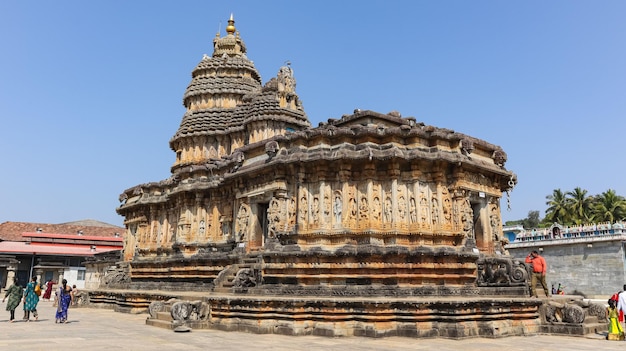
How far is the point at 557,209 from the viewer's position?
64000 mm

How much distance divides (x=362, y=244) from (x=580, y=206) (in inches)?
2207

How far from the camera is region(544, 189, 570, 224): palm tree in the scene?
62.9 meters

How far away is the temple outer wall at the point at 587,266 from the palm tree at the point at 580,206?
82.5 ft

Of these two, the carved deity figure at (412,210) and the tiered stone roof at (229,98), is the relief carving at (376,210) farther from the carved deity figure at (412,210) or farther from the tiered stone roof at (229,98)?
the tiered stone roof at (229,98)

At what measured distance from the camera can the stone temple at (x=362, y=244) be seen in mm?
13055

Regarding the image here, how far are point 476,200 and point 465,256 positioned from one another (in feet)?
11.1

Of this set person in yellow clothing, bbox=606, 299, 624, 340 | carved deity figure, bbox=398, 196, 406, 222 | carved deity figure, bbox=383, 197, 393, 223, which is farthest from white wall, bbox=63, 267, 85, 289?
person in yellow clothing, bbox=606, 299, 624, 340

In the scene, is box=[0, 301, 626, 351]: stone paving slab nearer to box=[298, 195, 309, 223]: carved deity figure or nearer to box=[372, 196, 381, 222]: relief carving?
box=[372, 196, 381, 222]: relief carving

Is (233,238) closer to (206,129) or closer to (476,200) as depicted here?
(476,200)

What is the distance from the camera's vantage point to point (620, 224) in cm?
3559

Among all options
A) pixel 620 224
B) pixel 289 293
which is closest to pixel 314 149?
pixel 289 293

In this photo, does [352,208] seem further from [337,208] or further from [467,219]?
[467,219]

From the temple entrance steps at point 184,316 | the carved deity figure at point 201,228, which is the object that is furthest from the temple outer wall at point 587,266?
the temple entrance steps at point 184,316

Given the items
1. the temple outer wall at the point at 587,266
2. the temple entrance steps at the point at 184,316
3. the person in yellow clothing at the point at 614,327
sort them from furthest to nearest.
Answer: the temple outer wall at the point at 587,266, the temple entrance steps at the point at 184,316, the person in yellow clothing at the point at 614,327
